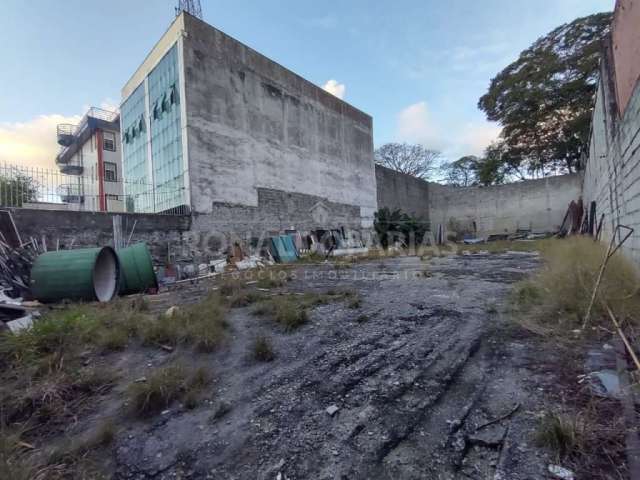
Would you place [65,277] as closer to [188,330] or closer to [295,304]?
[188,330]

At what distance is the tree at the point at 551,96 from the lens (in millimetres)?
14516

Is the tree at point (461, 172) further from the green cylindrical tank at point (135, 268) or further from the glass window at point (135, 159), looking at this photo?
the green cylindrical tank at point (135, 268)

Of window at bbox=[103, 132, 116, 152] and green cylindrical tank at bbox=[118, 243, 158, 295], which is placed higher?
window at bbox=[103, 132, 116, 152]

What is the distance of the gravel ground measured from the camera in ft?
3.93

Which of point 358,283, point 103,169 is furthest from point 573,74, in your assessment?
point 103,169

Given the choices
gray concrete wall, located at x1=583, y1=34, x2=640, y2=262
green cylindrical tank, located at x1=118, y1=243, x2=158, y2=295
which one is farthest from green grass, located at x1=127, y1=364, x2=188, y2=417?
gray concrete wall, located at x1=583, y1=34, x2=640, y2=262

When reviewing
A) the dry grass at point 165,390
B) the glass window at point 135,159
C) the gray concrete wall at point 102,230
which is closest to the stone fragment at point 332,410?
the dry grass at point 165,390

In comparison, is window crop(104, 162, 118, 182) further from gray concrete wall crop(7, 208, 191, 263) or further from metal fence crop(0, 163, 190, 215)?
gray concrete wall crop(7, 208, 191, 263)

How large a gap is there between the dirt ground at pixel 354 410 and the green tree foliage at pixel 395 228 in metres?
12.5

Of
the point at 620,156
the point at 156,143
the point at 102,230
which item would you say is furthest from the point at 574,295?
the point at 156,143

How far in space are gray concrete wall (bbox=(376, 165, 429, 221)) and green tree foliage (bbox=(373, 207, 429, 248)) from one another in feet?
4.23

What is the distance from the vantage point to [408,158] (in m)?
25.7

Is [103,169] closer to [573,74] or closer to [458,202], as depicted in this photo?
[458,202]

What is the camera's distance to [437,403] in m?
1.57
